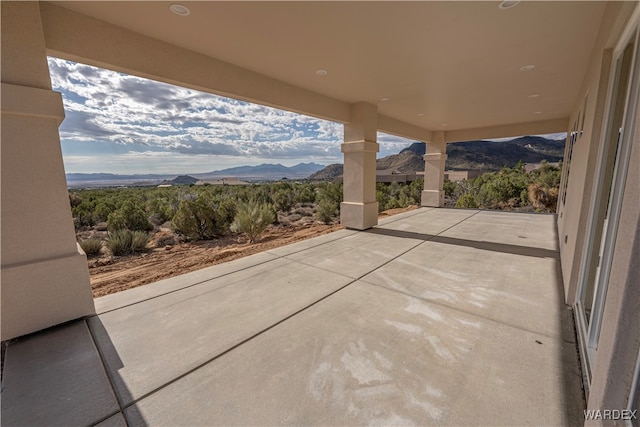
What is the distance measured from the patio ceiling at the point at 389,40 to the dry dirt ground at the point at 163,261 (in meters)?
3.52

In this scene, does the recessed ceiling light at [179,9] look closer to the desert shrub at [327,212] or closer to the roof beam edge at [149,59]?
the roof beam edge at [149,59]

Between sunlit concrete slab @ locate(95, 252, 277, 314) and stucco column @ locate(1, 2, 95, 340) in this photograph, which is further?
sunlit concrete slab @ locate(95, 252, 277, 314)

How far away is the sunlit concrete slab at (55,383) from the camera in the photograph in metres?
1.76

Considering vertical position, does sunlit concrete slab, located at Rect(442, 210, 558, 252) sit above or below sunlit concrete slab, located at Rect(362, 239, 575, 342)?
above

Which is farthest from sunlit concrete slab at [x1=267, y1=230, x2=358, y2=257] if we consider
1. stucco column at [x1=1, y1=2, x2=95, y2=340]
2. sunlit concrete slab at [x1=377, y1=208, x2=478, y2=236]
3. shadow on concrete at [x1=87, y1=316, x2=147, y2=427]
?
stucco column at [x1=1, y1=2, x2=95, y2=340]

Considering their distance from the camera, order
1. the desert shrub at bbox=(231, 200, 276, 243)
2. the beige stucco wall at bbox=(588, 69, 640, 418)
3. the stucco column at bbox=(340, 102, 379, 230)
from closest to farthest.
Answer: the beige stucco wall at bbox=(588, 69, 640, 418), the stucco column at bbox=(340, 102, 379, 230), the desert shrub at bbox=(231, 200, 276, 243)

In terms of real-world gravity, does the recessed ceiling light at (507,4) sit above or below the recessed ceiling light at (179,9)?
Answer: below

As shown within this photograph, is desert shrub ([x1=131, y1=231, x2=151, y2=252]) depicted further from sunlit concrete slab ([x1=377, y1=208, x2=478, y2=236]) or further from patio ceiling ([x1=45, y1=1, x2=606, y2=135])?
sunlit concrete slab ([x1=377, y1=208, x2=478, y2=236])

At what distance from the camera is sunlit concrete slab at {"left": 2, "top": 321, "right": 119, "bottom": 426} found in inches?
69.5

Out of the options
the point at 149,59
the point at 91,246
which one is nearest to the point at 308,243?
the point at 149,59

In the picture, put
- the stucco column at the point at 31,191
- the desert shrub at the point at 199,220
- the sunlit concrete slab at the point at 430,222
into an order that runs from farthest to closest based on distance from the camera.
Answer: the desert shrub at the point at 199,220, the sunlit concrete slab at the point at 430,222, the stucco column at the point at 31,191

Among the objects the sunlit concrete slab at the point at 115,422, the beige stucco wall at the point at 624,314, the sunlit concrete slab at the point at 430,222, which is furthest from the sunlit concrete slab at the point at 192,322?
the sunlit concrete slab at the point at 430,222

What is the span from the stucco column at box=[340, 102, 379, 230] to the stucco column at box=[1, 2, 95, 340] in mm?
5754

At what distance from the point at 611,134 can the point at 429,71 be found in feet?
9.80
